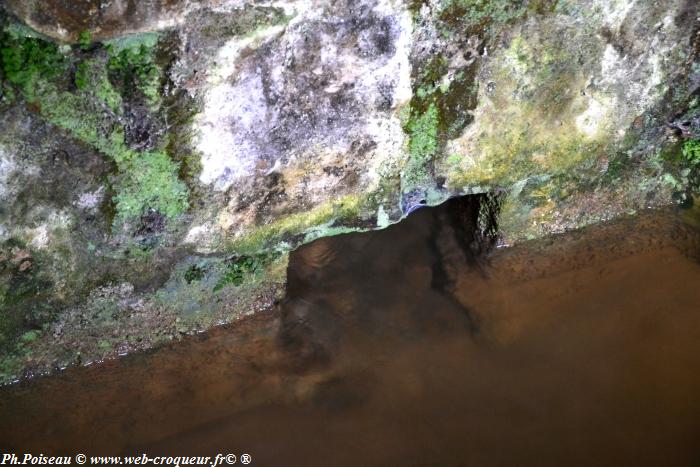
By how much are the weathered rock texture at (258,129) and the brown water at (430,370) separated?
0.65 feet

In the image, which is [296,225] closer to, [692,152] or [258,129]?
[258,129]

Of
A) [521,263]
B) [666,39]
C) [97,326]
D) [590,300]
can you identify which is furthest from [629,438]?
[97,326]

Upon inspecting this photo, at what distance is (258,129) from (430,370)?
1320 mm

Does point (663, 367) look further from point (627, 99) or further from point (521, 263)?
point (627, 99)

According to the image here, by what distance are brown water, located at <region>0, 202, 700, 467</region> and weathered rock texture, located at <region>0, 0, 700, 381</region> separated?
0.20 m

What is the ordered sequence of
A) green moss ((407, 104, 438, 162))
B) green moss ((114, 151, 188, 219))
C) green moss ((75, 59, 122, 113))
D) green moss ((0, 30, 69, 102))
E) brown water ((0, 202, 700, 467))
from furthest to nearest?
1. brown water ((0, 202, 700, 467))
2. green moss ((407, 104, 438, 162))
3. green moss ((114, 151, 188, 219))
4. green moss ((75, 59, 122, 113))
5. green moss ((0, 30, 69, 102))

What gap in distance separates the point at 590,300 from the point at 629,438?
0.65 m

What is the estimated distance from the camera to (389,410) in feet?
8.52

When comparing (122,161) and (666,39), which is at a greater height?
(666,39)

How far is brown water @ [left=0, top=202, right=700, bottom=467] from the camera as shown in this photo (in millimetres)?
2482

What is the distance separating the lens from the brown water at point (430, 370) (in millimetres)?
2482

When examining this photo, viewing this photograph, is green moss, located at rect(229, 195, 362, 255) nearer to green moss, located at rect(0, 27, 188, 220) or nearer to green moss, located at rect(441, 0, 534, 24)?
green moss, located at rect(0, 27, 188, 220)

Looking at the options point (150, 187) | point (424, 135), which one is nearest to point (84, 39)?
point (150, 187)

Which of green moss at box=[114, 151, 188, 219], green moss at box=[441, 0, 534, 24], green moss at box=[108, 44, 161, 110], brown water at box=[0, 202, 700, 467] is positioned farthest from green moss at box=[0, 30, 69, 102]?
brown water at box=[0, 202, 700, 467]
